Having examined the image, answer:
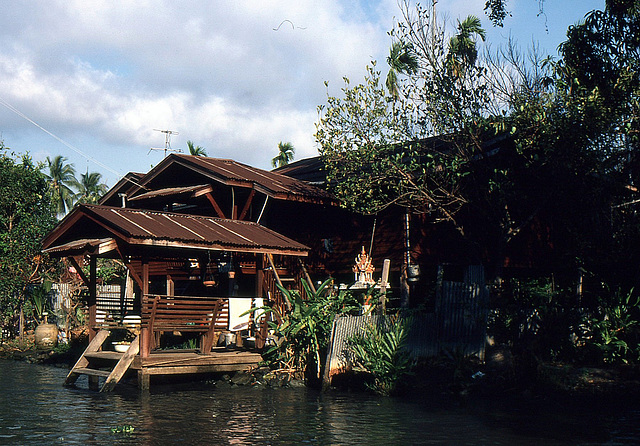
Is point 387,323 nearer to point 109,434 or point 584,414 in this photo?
point 584,414

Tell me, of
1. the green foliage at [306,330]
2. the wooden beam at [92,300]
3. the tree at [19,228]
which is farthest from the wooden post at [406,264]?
the tree at [19,228]

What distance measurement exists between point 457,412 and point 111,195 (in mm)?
18904

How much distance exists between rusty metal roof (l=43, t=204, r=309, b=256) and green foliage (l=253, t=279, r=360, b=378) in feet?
6.53

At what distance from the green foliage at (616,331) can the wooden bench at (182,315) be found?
9.31m

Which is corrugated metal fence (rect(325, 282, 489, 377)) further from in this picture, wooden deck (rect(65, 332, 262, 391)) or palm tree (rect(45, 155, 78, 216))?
palm tree (rect(45, 155, 78, 216))

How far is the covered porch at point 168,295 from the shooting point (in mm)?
16688

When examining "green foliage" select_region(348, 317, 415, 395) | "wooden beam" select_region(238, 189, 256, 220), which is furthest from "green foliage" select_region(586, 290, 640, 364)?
"wooden beam" select_region(238, 189, 256, 220)

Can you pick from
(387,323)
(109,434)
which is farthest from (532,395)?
(109,434)

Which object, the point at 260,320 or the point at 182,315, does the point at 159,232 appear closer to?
the point at 182,315

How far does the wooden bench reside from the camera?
1664cm

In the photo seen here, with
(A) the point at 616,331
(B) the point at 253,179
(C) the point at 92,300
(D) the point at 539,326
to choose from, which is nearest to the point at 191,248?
(C) the point at 92,300

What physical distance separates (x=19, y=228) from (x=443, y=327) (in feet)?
58.5

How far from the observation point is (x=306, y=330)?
16.9 metres

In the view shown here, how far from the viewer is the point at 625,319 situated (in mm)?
16719
